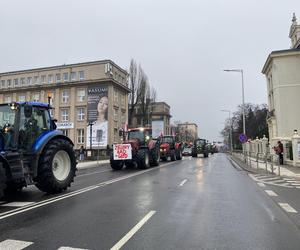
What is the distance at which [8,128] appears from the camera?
8.80 m

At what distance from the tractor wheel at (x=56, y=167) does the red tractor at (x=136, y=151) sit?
8.63 m

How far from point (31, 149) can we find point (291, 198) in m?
8.07

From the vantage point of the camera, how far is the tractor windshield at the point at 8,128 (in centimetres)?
879

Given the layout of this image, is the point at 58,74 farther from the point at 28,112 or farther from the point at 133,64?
the point at 28,112

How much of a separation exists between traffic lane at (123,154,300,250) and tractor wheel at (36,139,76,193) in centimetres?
364

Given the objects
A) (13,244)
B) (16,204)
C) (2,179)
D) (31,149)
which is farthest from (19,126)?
(13,244)

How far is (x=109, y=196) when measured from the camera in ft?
31.2

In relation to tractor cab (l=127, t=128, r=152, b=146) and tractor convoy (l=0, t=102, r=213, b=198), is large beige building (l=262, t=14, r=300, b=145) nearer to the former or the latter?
tractor cab (l=127, t=128, r=152, b=146)

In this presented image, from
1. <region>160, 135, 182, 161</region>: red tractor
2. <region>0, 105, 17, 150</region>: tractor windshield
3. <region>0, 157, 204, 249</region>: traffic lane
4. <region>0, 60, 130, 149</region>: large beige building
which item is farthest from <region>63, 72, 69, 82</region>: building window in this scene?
<region>0, 157, 204, 249</region>: traffic lane

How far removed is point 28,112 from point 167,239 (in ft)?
19.9

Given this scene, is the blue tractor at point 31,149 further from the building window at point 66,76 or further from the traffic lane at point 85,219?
the building window at point 66,76

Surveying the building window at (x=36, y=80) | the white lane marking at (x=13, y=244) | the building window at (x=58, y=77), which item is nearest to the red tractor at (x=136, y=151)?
the white lane marking at (x=13, y=244)

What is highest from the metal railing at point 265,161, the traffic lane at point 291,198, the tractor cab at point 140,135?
the tractor cab at point 140,135

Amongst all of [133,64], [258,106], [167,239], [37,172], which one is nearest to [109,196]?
[37,172]
